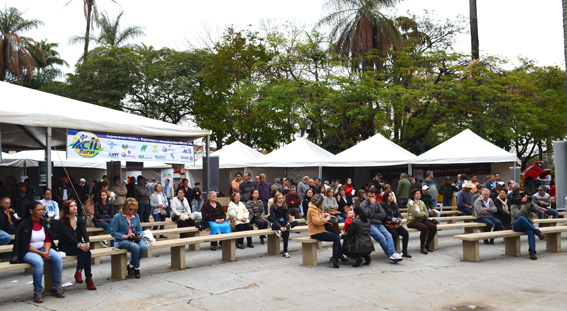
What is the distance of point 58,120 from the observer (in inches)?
389

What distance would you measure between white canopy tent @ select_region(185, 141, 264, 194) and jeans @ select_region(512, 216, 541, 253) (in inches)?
575

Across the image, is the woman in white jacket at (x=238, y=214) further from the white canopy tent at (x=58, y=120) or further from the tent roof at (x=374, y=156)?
the tent roof at (x=374, y=156)

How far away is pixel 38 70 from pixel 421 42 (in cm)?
2901

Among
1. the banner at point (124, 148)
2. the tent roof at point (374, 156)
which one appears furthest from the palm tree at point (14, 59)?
the banner at point (124, 148)

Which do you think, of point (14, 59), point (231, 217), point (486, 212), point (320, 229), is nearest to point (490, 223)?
point (486, 212)

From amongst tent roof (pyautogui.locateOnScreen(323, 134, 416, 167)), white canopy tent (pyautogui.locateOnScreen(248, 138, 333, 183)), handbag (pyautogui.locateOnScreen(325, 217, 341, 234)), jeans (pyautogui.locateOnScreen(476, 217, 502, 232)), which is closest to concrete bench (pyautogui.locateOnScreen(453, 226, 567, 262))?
jeans (pyautogui.locateOnScreen(476, 217, 502, 232))

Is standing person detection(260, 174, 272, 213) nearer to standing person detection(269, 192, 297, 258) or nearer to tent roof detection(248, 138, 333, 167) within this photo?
standing person detection(269, 192, 297, 258)

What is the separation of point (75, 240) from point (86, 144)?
313 cm

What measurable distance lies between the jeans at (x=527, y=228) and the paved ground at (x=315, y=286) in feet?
1.20

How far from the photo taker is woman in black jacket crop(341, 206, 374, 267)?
9.37 metres

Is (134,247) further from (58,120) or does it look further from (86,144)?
(58,120)

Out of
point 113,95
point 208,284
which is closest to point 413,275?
point 208,284

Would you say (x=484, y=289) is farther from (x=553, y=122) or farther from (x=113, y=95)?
(x=113, y=95)

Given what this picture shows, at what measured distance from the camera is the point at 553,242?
11.5 meters
